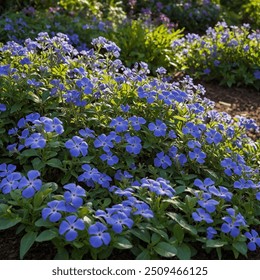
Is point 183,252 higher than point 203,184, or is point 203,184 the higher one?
point 203,184

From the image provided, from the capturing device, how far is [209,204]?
2.89 m

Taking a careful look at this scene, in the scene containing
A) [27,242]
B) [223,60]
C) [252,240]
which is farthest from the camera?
[223,60]

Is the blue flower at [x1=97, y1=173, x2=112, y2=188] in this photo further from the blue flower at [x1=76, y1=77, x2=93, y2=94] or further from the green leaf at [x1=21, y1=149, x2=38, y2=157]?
the blue flower at [x1=76, y1=77, x2=93, y2=94]

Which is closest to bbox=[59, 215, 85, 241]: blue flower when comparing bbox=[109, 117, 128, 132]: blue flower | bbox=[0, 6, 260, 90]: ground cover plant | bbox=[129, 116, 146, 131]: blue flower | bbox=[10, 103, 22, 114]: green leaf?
bbox=[109, 117, 128, 132]: blue flower

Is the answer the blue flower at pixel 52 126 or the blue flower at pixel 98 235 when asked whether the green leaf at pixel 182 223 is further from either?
the blue flower at pixel 52 126

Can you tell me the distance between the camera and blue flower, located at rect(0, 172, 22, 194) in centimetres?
281

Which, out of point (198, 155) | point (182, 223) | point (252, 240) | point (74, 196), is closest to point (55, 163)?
point (74, 196)

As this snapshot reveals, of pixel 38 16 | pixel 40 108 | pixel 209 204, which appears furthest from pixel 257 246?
pixel 38 16

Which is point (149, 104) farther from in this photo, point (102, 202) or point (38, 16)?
point (38, 16)

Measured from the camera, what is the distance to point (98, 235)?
2539 mm

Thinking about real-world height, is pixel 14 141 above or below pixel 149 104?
below

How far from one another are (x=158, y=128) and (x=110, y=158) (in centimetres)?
40

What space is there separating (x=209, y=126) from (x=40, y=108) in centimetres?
112

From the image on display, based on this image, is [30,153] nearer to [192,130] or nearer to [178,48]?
[192,130]
